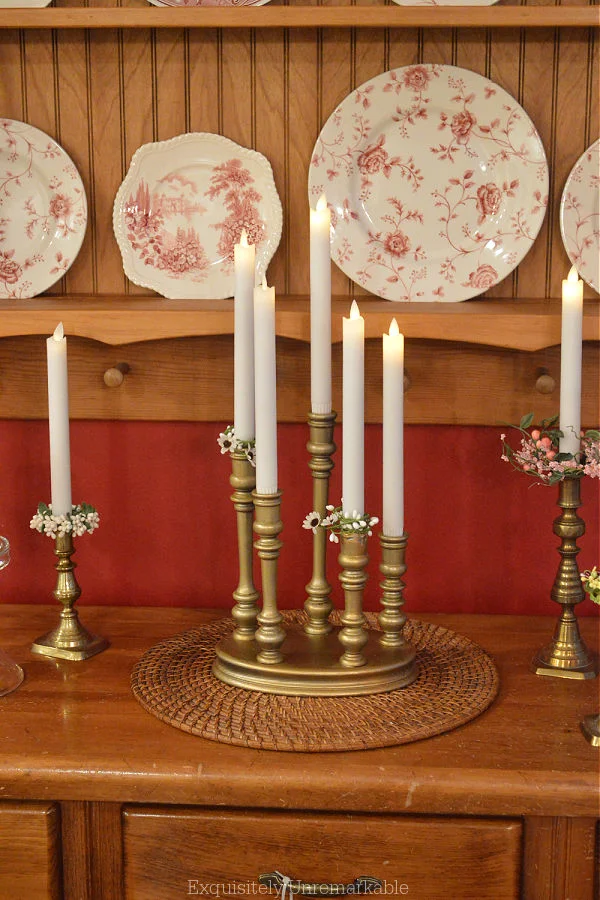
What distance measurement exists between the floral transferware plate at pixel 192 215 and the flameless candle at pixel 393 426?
13.2 inches

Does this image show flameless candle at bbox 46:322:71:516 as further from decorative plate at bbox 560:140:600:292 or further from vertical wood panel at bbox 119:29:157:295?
decorative plate at bbox 560:140:600:292

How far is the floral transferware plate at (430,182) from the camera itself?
1.40 m

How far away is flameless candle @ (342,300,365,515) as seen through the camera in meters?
1.17

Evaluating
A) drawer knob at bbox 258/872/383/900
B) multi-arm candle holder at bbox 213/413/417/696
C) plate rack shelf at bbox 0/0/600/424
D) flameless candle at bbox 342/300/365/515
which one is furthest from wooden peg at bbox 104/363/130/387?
drawer knob at bbox 258/872/383/900

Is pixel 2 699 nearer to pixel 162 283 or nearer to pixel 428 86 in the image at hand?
pixel 162 283

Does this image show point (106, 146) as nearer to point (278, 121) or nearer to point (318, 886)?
point (278, 121)

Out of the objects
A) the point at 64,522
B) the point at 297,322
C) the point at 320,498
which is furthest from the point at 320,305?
the point at 64,522

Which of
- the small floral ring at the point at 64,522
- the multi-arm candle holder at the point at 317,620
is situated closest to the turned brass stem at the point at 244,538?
the multi-arm candle holder at the point at 317,620

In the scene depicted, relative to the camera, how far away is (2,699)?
48.8 inches

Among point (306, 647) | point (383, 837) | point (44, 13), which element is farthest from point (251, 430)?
point (44, 13)

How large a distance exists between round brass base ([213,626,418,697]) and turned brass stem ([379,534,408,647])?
0.02 metres

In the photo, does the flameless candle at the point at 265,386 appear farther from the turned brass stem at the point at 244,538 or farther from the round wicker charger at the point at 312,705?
the round wicker charger at the point at 312,705

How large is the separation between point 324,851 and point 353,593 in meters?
0.29

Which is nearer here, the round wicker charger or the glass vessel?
the round wicker charger
